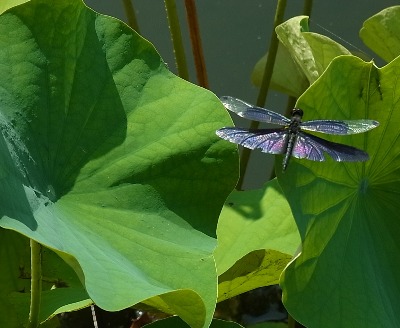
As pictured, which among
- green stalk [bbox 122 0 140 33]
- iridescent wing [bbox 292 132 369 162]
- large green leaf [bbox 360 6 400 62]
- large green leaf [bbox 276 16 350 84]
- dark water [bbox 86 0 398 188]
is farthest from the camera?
dark water [bbox 86 0 398 188]

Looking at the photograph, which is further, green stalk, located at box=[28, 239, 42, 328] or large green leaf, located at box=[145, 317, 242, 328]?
large green leaf, located at box=[145, 317, 242, 328]

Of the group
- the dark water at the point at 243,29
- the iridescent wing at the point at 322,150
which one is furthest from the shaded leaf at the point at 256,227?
the dark water at the point at 243,29

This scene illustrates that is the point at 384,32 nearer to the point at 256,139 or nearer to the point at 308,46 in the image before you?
the point at 308,46

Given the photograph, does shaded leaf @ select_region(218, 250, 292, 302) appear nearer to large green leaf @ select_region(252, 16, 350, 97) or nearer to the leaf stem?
large green leaf @ select_region(252, 16, 350, 97)

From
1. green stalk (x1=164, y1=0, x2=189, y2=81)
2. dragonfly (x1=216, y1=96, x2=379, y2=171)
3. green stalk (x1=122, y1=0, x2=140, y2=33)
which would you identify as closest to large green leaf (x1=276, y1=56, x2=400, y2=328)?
dragonfly (x1=216, y1=96, x2=379, y2=171)

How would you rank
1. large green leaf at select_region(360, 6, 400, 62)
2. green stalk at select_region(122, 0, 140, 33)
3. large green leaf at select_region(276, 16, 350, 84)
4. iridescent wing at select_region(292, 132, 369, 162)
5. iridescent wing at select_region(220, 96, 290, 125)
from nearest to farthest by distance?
iridescent wing at select_region(292, 132, 369, 162)
iridescent wing at select_region(220, 96, 290, 125)
large green leaf at select_region(276, 16, 350, 84)
large green leaf at select_region(360, 6, 400, 62)
green stalk at select_region(122, 0, 140, 33)

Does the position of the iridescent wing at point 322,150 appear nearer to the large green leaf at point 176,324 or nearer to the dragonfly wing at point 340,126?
the dragonfly wing at point 340,126
